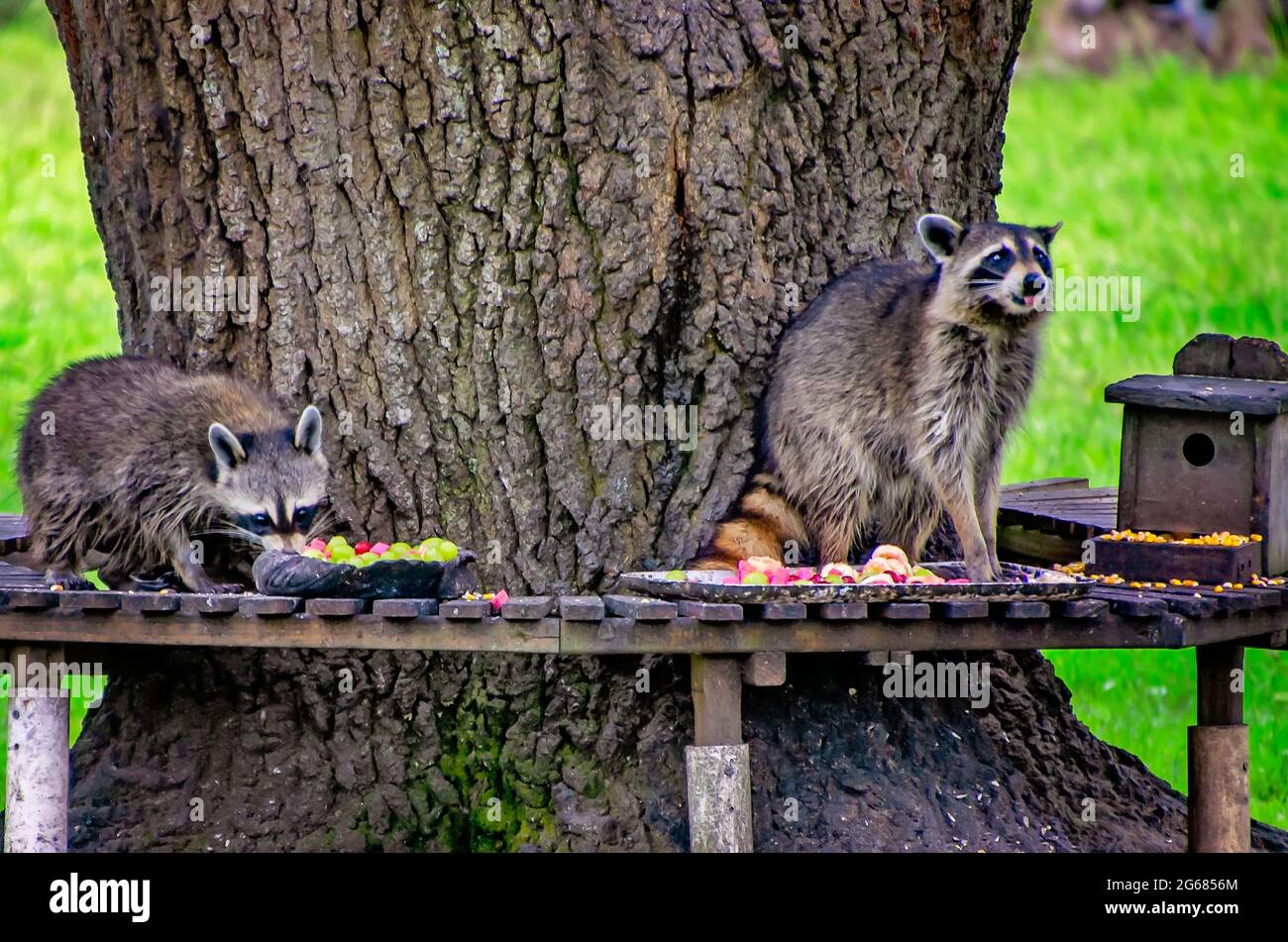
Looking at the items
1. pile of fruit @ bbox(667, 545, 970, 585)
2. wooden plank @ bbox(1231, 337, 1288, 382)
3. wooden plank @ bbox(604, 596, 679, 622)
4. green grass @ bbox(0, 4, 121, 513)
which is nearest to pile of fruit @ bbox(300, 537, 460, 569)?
wooden plank @ bbox(604, 596, 679, 622)

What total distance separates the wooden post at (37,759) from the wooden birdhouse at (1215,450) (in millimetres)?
3266

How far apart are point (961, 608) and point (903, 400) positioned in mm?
1100

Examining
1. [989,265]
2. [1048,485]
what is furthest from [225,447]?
[1048,485]

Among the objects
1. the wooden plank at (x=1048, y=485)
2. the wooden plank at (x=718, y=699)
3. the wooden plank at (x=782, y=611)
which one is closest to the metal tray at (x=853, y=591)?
the wooden plank at (x=782, y=611)

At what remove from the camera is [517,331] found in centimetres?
551

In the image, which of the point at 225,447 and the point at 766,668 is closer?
the point at 766,668

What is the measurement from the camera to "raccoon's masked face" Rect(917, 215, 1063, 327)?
5562mm

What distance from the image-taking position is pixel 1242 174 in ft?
44.4

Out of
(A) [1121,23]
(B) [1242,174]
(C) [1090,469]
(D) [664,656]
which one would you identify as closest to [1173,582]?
(D) [664,656]

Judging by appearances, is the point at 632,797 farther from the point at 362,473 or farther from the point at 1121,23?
the point at 1121,23

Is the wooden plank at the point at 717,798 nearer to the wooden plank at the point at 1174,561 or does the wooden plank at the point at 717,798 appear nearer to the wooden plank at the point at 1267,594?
the wooden plank at the point at 1174,561

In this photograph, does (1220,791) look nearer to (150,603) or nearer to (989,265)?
(989,265)

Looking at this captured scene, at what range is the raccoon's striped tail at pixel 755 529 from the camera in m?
5.52

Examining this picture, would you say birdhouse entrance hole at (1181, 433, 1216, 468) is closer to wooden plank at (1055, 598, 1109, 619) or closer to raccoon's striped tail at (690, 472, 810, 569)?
wooden plank at (1055, 598, 1109, 619)
